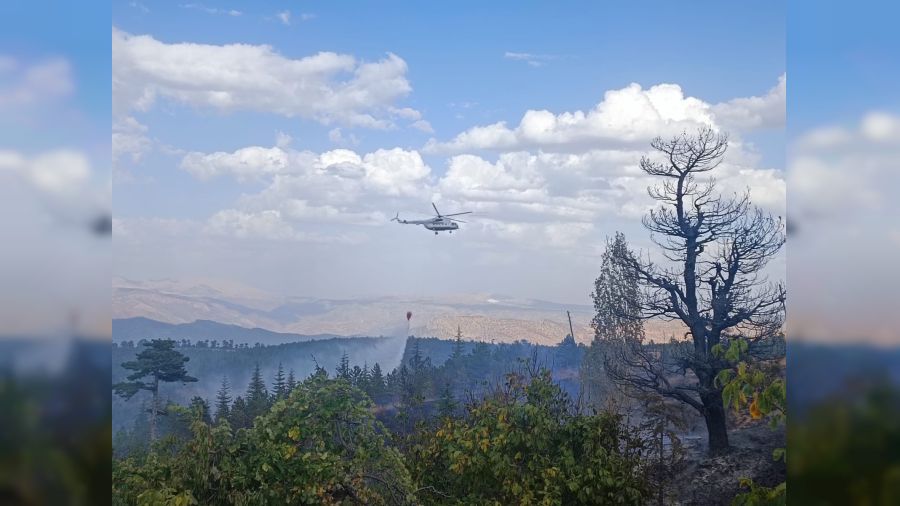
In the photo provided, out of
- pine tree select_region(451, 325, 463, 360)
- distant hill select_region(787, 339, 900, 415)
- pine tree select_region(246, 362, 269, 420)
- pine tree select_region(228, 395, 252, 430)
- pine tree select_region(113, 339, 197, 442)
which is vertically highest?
distant hill select_region(787, 339, 900, 415)

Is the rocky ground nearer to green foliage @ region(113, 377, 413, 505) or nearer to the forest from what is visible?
the forest

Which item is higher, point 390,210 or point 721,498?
point 390,210

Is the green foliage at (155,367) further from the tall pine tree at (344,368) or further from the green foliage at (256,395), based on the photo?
the tall pine tree at (344,368)

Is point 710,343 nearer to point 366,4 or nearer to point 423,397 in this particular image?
point 423,397

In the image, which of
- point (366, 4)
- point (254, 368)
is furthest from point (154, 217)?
point (366, 4)

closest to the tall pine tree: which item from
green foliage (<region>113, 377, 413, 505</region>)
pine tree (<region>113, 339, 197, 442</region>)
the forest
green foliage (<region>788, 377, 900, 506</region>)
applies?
the forest

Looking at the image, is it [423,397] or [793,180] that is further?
[423,397]

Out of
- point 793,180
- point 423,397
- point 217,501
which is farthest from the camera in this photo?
point 423,397
